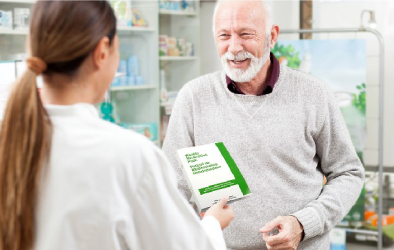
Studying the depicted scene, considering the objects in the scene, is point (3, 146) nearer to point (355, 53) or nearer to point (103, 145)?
point (103, 145)

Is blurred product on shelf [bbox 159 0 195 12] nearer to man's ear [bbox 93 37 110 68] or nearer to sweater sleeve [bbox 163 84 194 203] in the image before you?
sweater sleeve [bbox 163 84 194 203]

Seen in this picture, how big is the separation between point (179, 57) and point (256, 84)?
100 inches

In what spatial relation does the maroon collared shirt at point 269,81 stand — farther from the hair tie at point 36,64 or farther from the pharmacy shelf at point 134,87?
the pharmacy shelf at point 134,87

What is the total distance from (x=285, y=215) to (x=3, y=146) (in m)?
1.12

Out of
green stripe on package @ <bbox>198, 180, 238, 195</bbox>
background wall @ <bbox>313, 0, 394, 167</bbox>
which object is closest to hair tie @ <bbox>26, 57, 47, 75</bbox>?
green stripe on package @ <bbox>198, 180, 238, 195</bbox>

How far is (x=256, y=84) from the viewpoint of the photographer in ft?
6.45

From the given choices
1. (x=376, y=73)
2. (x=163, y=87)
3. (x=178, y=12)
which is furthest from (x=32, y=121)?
(x=178, y=12)

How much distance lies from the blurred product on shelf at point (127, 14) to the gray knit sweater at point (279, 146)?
214cm

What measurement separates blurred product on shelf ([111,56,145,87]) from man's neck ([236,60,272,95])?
214 cm

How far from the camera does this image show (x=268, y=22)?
198cm

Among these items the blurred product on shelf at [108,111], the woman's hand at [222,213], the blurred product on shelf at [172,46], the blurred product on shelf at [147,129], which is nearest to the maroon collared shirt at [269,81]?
the woman's hand at [222,213]

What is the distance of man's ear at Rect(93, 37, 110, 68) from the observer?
3.32 ft

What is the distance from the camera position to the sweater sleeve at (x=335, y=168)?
72.2 inches

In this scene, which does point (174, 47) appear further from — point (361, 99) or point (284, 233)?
point (284, 233)
